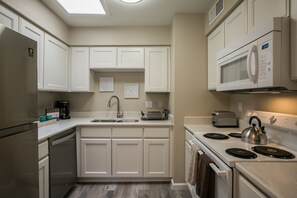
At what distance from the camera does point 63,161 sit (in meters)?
2.02

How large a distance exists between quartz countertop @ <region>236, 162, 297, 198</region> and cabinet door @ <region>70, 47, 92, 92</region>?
2.49 metres

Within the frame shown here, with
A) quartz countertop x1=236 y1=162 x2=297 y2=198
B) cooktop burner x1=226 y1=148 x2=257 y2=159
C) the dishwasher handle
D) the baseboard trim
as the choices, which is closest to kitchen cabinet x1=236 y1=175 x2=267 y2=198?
quartz countertop x1=236 y1=162 x2=297 y2=198

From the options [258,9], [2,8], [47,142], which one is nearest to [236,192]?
[258,9]

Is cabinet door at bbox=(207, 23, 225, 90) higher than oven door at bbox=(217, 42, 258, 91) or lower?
higher

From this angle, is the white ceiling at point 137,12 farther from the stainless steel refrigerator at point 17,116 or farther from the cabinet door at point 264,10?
the stainless steel refrigerator at point 17,116

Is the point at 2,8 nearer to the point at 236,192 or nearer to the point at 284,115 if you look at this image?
the point at 236,192

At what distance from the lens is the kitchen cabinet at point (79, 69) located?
2.80 metres

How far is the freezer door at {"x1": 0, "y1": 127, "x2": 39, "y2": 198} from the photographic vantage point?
0.93m

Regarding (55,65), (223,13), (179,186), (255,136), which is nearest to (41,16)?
(55,65)

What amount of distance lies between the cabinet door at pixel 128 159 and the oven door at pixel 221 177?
1.30 m

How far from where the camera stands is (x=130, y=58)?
279cm

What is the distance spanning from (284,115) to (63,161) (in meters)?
2.26

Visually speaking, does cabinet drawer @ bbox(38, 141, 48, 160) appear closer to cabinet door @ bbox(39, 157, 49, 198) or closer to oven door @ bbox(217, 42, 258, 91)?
cabinet door @ bbox(39, 157, 49, 198)

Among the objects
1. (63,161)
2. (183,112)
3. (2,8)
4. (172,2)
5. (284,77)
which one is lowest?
(63,161)
